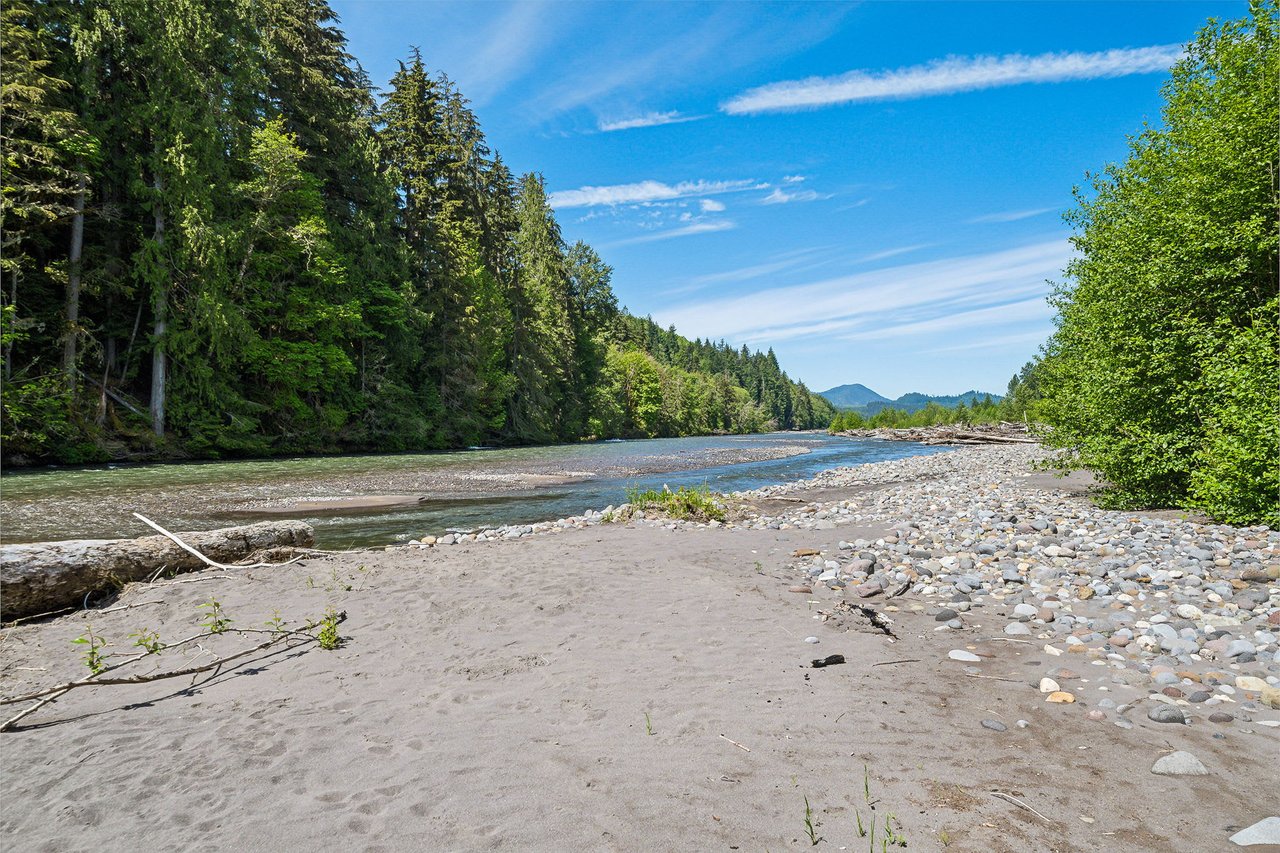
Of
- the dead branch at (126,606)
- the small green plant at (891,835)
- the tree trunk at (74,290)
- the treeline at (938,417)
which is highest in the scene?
the tree trunk at (74,290)

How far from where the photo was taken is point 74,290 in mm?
22094

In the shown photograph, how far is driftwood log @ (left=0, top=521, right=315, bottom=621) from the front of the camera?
5773mm

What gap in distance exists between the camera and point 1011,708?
11.8 feet

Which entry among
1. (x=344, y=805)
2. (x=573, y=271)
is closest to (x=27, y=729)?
(x=344, y=805)

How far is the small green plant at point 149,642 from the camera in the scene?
15.5ft

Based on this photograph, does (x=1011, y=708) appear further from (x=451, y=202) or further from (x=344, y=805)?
(x=451, y=202)

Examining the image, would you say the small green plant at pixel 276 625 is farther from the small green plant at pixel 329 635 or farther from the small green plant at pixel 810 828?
the small green plant at pixel 810 828

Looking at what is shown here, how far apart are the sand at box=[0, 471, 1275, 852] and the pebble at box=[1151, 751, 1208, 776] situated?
0.15 feet

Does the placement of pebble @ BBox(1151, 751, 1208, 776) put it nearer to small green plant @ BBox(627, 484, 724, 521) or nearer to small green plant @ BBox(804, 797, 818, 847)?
small green plant @ BBox(804, 797, 818, 847)

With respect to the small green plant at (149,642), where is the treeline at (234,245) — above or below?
above

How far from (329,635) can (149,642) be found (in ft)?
5.01

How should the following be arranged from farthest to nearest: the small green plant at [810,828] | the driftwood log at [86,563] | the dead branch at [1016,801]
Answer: the driftwood log at [86,563]
the dead branch at [1016,801]
the small green plant at [810,828]

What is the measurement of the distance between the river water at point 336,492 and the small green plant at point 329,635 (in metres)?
5.09

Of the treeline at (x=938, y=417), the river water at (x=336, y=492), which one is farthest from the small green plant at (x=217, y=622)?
the treeline at (x=938, y=417)
